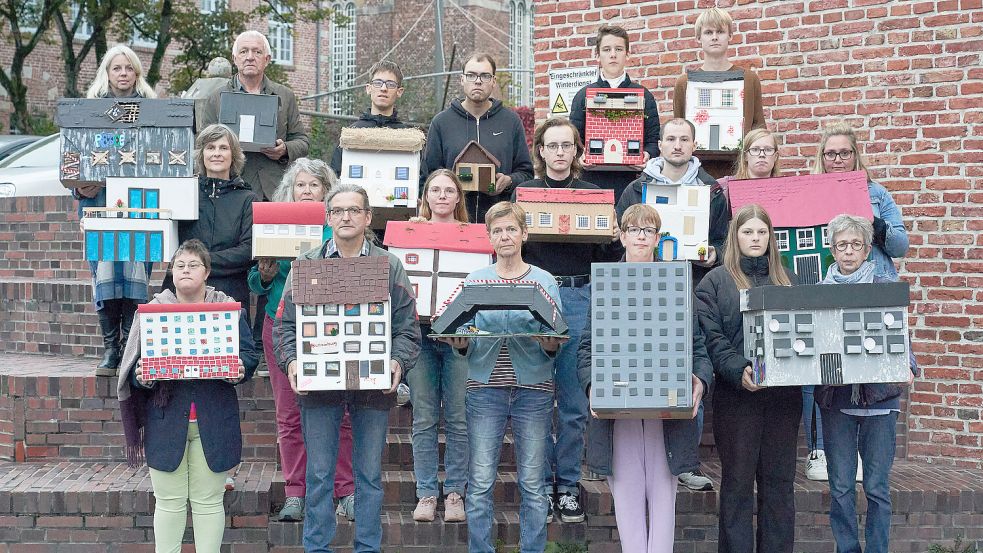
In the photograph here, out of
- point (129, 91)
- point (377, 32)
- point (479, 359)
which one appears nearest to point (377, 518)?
point (479, 359)

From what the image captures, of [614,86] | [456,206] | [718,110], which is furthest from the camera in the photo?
[614,86]

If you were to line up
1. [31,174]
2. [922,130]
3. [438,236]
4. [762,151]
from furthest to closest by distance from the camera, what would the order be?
[31,174]
[922,130]
[762,151]
[438,236]

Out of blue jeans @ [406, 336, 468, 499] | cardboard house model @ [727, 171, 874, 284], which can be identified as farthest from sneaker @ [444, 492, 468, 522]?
cardboard house model @ [727, 171, 874, 284]

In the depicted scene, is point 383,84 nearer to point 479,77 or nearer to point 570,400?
point 479,77

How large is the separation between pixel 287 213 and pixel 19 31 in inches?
785

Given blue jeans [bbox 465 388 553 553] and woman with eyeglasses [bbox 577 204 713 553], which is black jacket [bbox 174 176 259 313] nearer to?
blue jeans [bbox 465 388 553 553]

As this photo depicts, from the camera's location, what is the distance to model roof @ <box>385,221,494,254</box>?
18.4ft

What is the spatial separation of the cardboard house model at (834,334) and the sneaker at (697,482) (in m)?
1.16

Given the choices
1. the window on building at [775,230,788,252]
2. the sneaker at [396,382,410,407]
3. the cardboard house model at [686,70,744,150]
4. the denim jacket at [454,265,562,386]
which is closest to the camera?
the denim jacket at [454,265,562,386]

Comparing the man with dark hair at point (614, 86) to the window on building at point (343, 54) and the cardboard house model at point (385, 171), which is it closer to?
the cardboard house model at point (385, 171)

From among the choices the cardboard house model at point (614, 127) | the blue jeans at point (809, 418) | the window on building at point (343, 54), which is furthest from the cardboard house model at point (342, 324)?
the window on building at point (343, 54)

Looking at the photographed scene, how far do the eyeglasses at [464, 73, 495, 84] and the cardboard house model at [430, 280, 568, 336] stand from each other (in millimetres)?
1758

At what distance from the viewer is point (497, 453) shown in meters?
5.27

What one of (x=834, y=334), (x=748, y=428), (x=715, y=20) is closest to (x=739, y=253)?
(x=834, y=334)
